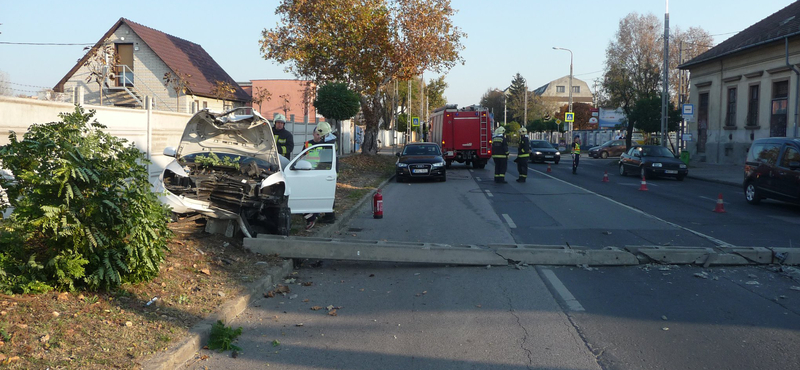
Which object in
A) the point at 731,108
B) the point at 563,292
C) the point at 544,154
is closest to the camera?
the point at 563,292

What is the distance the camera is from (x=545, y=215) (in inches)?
520

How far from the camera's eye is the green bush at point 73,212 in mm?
5051

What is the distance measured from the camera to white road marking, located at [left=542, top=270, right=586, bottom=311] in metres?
6.19

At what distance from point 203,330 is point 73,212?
145cm

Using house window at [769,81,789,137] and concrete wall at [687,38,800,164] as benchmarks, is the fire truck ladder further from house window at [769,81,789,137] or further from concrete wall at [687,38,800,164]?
house window at [769,81,789,137]

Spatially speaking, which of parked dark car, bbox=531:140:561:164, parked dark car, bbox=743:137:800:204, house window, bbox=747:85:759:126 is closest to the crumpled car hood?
parked dark car, bbox=743:137:800:204

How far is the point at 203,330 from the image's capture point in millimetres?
5117

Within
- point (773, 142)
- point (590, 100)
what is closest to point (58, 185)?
point (773, 142)

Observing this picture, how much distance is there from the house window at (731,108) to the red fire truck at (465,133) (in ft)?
46.5

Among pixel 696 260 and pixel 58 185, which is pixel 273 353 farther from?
pixel 696 260

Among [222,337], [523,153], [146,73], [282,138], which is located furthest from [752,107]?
[222,337]

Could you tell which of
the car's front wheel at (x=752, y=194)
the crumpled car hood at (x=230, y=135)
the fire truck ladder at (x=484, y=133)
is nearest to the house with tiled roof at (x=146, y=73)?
the fire truck ladder at (x=484, y=133)

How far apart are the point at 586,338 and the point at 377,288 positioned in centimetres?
259

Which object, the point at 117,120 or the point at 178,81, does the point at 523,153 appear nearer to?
the point at 117,120
